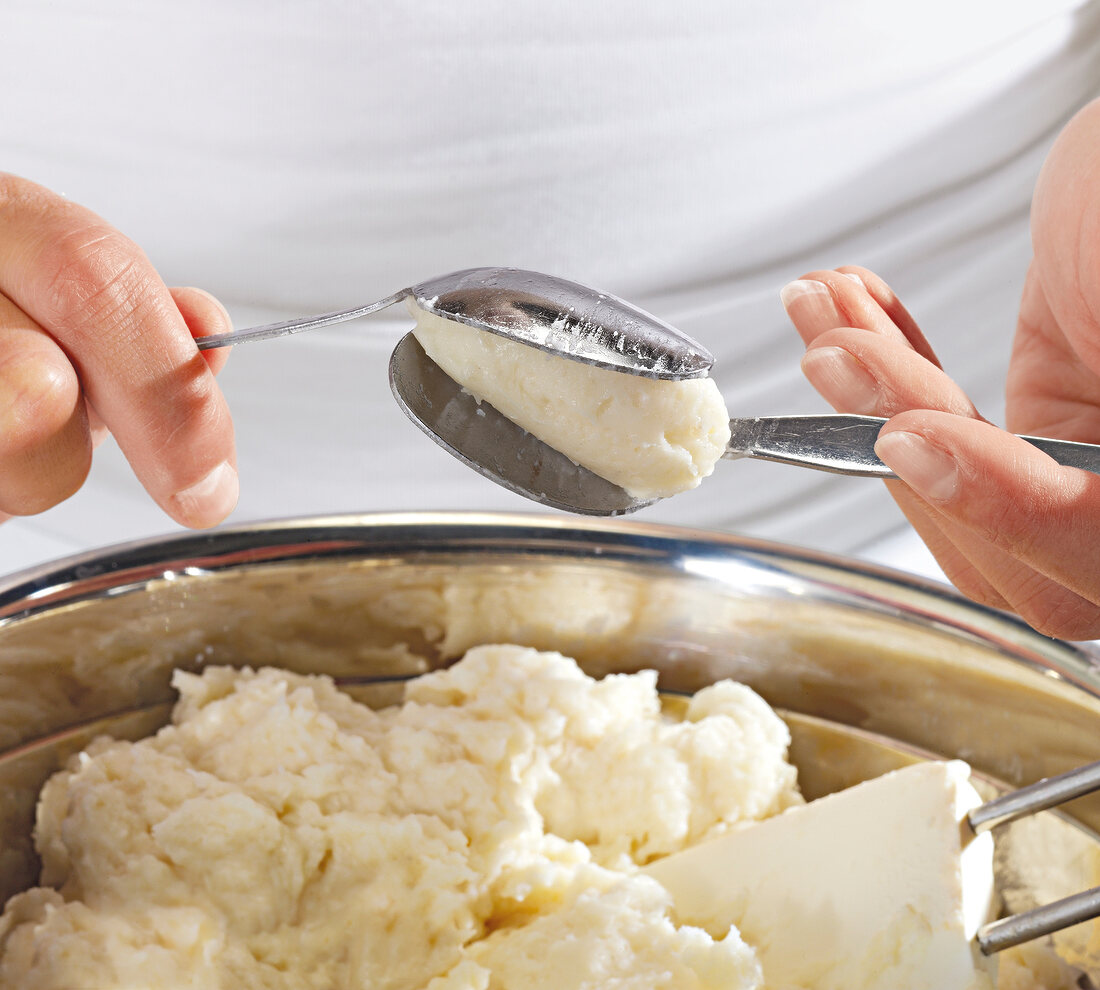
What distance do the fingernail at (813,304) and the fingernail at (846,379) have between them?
0.09 meters

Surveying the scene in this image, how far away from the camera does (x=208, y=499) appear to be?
1.89 ft

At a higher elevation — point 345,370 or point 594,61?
point 594,61

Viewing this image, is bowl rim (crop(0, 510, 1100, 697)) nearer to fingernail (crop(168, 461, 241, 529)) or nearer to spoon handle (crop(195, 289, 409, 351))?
fingernail (crop(168, 461, 241, 529))

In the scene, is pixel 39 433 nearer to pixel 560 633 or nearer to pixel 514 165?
pixel 560 633

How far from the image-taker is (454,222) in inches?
43.7

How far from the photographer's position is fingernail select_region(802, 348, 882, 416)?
2.08 ft

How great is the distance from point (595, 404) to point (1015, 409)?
47 cm

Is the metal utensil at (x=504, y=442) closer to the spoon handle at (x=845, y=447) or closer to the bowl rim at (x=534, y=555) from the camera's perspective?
the spoon handle at (x=845, y=447)

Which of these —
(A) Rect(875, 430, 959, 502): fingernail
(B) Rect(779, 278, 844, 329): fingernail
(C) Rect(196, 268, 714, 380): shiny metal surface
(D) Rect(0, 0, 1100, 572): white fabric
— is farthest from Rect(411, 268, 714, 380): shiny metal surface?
(D) Rect(0, 0, 1100, 572): white fabric

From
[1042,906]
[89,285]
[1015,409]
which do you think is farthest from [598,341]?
[1015,409]

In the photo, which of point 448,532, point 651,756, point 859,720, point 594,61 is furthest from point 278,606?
point 594,61

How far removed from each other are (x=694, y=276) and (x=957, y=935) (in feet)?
2.72

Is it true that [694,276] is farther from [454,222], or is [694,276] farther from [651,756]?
[651,756]

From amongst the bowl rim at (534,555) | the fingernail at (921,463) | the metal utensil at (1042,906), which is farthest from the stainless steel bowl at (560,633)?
the fingernail at (921,463)
